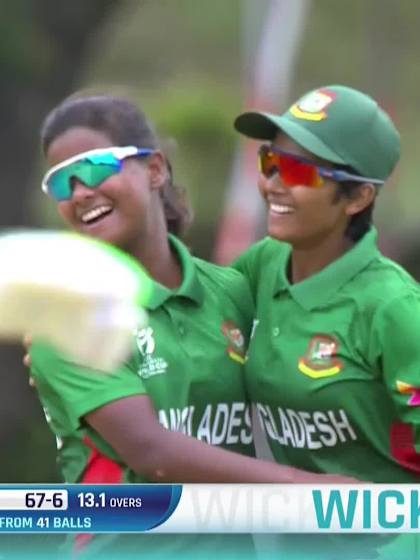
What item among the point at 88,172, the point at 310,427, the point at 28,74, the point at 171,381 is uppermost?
the point at 88,172

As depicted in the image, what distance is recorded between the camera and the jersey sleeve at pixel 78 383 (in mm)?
3986

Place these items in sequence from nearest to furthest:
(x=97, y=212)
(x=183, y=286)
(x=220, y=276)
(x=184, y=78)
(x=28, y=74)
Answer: (x=97, y=212) → (x=183, y=286) → (x=220, y=276) → (x=28, y=74) → (x=184, y=78)

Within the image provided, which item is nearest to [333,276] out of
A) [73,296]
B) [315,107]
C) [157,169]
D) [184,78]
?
[315,107]

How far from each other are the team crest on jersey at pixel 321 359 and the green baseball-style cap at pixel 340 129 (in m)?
0.42

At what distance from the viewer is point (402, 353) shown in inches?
154

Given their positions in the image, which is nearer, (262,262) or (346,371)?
(346,371)

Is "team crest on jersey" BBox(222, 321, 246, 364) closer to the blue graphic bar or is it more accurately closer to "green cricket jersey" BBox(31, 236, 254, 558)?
"green cricket jersey" BBox(31, 236, 254, 558)

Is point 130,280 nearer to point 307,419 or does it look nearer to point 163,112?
point 307,419

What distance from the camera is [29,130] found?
38.7 feet

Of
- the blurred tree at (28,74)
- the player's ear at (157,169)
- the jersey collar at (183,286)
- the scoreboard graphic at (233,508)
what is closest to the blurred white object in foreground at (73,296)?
the jersey collar at (183,286)

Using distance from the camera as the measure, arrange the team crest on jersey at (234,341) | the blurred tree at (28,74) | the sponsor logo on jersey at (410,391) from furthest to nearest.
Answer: the blurred tree at (28,74) < the team crest on jersey at (234,341) < the sponsor logo on jersey at (410,391)

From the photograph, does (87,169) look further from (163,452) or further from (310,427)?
(310,427)

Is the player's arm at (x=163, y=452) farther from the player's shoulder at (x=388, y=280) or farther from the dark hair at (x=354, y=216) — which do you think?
the dark hair at (x=354, y=216)

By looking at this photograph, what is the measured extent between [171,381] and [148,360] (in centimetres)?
7
